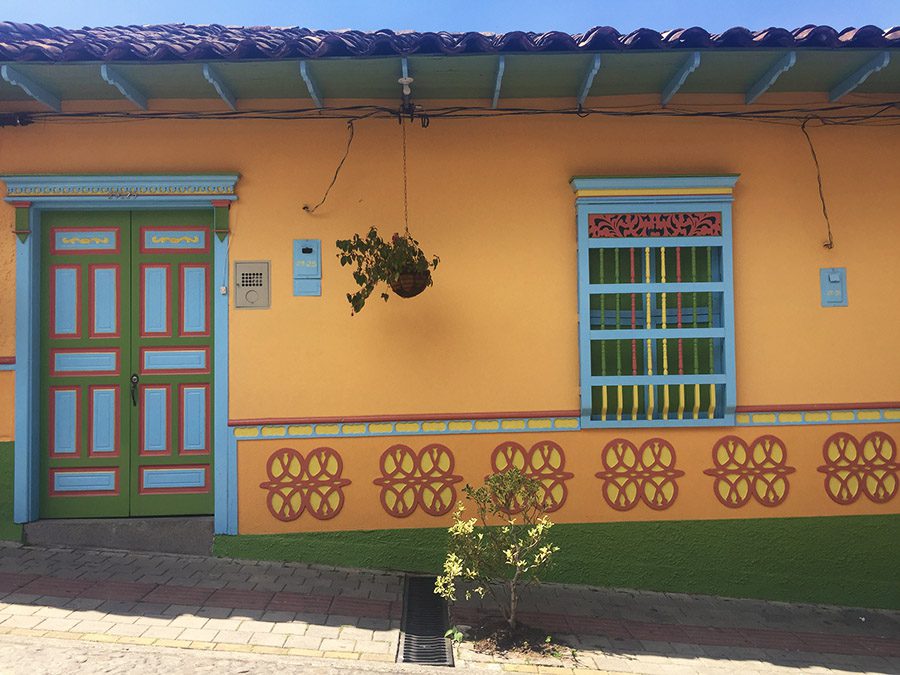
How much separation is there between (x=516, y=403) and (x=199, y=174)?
303cm

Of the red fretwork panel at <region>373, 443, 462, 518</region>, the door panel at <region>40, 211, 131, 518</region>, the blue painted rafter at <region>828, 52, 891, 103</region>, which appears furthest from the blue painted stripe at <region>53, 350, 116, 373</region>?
the blue painted rafter at <region>828, 52, 891, 103</region>

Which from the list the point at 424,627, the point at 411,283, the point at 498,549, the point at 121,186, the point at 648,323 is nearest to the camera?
the point at 498,549

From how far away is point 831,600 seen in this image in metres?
4.83

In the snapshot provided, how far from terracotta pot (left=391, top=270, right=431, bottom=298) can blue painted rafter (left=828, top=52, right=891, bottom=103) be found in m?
3.45

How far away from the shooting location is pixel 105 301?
485 centimetres

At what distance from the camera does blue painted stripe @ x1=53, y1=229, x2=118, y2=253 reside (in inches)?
191

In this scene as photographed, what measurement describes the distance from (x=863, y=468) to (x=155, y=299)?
19.2 feet

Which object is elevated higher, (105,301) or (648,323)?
(105,301)

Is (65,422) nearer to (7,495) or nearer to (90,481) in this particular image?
(90,481)

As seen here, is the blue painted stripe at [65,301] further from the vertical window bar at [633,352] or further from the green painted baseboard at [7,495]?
the vertical window bar at [633,352]

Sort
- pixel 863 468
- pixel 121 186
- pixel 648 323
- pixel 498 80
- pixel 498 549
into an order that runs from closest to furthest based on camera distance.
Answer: pixel 498 549 < pixel 498 80 < pixel 121 186 < pixel 648 323 < pixel 863 468

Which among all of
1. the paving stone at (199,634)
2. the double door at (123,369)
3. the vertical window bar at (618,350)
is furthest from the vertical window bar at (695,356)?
the double door at (123,369)

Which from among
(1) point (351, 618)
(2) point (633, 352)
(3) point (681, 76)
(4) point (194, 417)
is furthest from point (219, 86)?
(1) point (351, 618)

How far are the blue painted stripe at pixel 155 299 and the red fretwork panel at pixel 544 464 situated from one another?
286 cm
